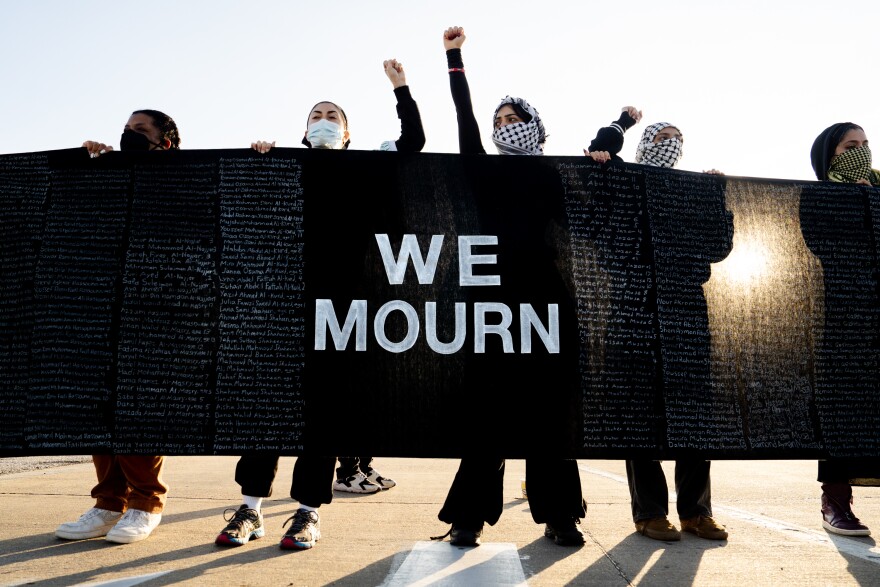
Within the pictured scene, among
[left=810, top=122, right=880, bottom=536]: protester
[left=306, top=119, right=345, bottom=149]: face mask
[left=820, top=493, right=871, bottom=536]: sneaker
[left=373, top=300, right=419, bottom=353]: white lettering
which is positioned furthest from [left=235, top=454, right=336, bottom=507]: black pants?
[left=820, top=493, right=871, bottom=536]: sneaker

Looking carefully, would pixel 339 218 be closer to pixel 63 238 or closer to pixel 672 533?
pixel 63 238

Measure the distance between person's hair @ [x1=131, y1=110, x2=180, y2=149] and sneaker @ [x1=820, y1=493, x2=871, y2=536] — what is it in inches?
172

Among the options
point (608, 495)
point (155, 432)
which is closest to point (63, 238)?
point (155, 432)

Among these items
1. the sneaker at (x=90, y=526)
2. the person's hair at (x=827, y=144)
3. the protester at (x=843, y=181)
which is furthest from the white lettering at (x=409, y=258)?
the person's hair at (x=827, y=144)

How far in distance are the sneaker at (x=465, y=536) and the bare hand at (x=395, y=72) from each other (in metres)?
2.34

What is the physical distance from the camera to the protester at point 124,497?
135 inches

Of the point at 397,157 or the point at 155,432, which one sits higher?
the point at 397,157

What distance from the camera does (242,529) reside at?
11.2 ft

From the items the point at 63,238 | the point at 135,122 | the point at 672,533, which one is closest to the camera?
the point at 63,238

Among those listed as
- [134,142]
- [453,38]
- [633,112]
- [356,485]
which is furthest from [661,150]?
[356,485]

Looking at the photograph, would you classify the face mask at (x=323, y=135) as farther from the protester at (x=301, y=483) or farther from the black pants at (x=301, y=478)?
the black pants at (x=301, y=478)

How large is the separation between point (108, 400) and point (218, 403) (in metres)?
0.50

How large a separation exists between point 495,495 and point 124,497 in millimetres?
1993

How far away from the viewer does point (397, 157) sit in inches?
136
